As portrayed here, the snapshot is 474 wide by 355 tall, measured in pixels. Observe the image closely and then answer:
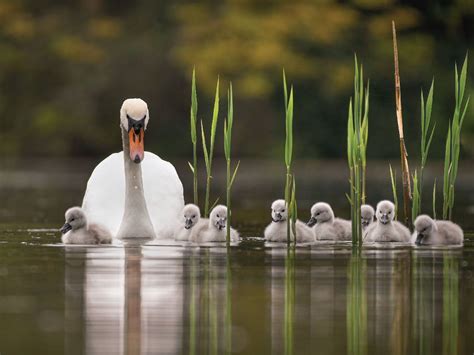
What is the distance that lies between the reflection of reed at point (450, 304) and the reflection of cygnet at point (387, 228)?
0.91 metres

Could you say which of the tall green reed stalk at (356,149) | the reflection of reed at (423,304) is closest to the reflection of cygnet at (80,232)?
the tall green reed stalk at (356,149)

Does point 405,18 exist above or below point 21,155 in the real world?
above

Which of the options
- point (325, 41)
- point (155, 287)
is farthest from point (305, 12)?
point (155, 287)

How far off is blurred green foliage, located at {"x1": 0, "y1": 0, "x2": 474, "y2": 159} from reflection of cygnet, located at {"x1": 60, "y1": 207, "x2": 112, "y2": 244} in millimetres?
18975

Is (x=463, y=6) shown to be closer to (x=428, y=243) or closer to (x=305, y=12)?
(x=305, y=12)

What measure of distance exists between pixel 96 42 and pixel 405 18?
289 inches

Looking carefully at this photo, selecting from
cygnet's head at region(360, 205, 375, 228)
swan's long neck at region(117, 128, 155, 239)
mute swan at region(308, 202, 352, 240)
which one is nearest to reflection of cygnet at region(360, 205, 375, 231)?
cygnet's head at region(360, 205, 375, 228)

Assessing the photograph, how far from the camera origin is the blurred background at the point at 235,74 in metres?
32.2

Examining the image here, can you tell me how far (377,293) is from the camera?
9133 millimetres

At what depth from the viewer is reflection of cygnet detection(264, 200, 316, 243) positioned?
12.4 meters

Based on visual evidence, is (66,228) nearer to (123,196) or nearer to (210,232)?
(210,232)

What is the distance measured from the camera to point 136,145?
1293cm

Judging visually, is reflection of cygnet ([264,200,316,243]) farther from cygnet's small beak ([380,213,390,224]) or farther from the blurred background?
the blurred background

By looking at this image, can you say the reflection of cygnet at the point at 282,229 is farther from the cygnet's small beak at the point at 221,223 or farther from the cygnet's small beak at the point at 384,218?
the cygnet's small beak at the point at 384,218
